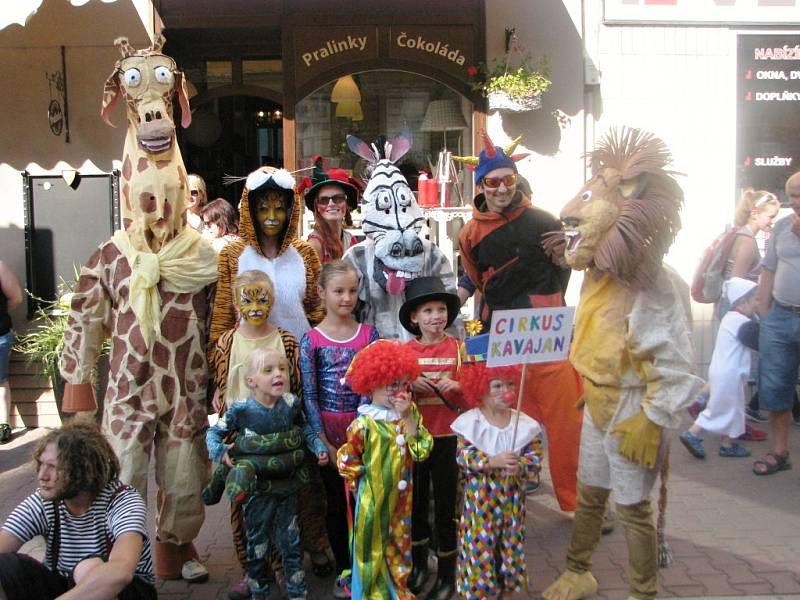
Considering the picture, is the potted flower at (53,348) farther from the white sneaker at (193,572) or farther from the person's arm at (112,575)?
the person's arm at (112,575)

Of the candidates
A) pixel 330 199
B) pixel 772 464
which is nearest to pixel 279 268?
pixel 330 199

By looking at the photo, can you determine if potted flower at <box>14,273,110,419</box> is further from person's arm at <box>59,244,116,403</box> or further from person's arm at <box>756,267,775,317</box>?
person's arm at <box>756,267,775,317</box>

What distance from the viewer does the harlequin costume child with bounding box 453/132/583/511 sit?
15.6 feet

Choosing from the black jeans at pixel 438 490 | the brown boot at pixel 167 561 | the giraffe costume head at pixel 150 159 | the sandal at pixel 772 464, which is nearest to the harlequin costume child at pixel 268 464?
the black jeans at pixel 438 490

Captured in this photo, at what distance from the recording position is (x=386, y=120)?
8.29 meters

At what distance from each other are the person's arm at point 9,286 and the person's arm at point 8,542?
11.9 feet

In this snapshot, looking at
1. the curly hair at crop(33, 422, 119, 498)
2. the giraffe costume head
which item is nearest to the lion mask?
the giraffe costume head

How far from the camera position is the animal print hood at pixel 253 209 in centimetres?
439

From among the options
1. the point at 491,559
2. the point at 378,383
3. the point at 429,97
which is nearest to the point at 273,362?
the point at 378,383

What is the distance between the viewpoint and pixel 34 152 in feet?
25.9

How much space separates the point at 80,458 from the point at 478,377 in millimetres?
1657

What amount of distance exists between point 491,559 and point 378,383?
2.95ft

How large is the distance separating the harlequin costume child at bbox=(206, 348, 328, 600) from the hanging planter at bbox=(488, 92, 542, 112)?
4434mm

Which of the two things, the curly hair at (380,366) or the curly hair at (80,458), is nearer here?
the curly hair at (80,458)
